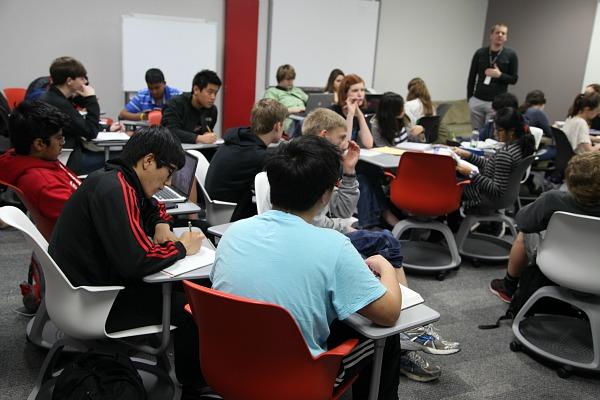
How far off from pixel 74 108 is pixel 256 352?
123 inches

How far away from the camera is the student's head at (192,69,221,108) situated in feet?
13.8

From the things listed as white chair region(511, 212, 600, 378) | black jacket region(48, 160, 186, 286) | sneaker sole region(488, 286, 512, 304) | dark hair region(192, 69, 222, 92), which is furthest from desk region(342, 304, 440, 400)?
dark hair region(192, 69, 222, 92)

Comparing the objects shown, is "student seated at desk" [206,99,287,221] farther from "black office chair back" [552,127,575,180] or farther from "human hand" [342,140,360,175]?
"black office chair back" [552,127,575,180]

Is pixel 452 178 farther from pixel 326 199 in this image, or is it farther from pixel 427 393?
pixel 326 199

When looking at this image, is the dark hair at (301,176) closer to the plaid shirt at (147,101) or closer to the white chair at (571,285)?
the white chair at (571,285)

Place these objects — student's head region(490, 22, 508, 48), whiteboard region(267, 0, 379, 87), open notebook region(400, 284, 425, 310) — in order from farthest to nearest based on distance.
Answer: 1. whiteboard region(267, 0, 379, 87)
2. student's head region(490, 22, 508, 48)
3. open notebook region(400, 284, 425, 310)

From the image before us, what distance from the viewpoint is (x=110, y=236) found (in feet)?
6.07

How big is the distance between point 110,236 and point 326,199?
0.76 metres

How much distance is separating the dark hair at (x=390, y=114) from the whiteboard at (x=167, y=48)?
3.23 metres

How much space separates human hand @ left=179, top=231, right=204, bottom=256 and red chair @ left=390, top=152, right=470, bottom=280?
6.18 ft

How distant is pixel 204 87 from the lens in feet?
13.9

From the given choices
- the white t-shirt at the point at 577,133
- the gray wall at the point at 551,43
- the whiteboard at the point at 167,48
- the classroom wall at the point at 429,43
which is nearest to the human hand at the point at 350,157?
the white t-shirt at the point at 577,133

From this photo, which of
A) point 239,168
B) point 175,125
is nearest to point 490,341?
point 239,168

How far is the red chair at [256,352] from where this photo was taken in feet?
4.51
